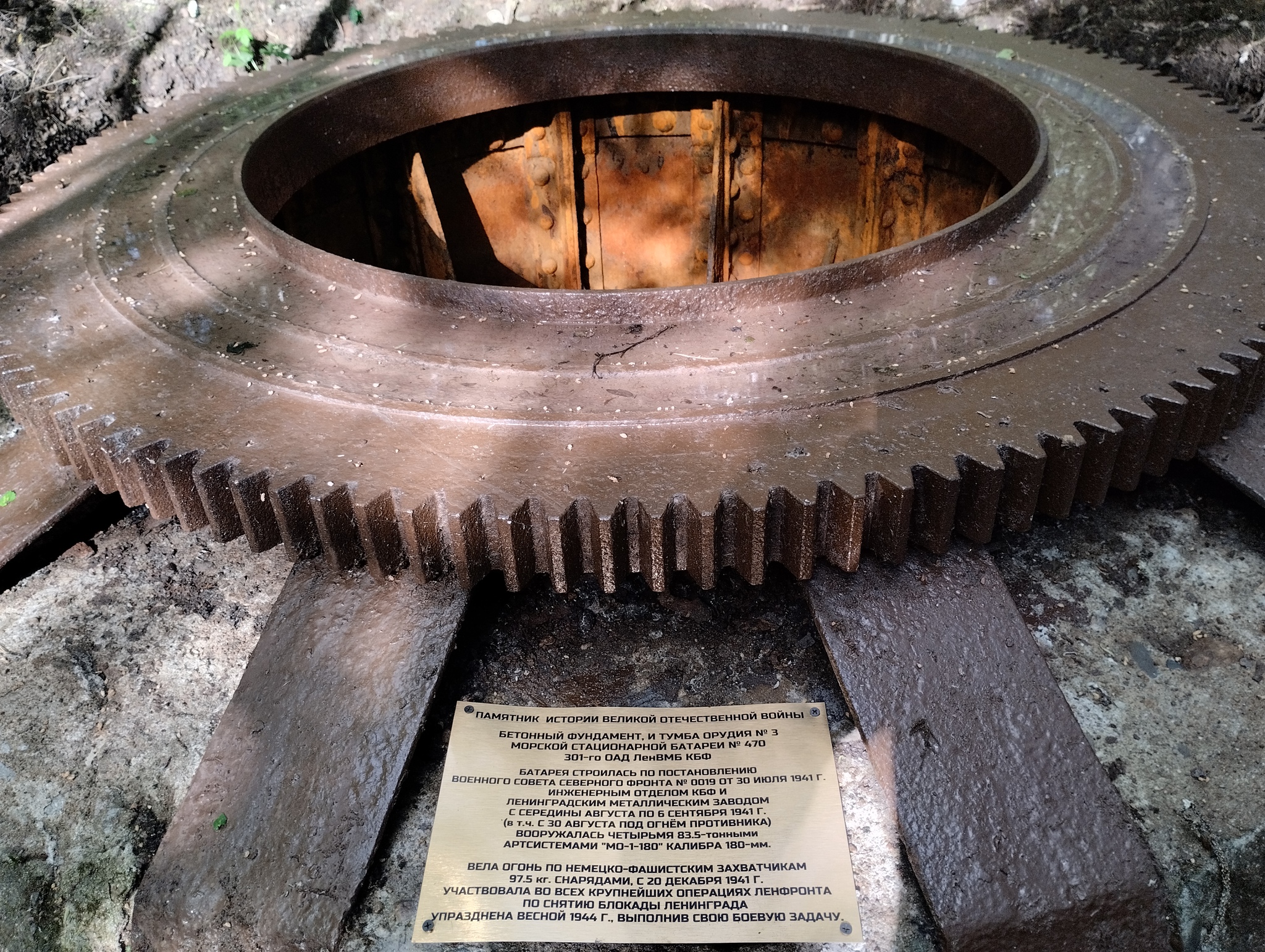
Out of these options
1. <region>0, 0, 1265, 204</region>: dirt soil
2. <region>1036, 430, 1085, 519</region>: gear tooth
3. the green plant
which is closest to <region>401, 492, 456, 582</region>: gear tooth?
<region>1036, 430, 1085, 519</region>: gear tooth

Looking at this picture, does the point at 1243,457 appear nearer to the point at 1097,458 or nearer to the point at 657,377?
the point at 1097,458

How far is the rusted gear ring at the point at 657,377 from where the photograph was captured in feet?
6.45

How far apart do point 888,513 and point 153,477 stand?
62.8 inches

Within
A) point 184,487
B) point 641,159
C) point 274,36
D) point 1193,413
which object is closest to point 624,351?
point 184,487

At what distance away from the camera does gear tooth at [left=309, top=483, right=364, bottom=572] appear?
1981 millimetres

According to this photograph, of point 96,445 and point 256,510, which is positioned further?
point 96,445

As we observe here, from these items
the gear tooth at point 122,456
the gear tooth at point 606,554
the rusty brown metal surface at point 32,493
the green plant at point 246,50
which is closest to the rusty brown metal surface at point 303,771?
the gear tooth at point 606,554

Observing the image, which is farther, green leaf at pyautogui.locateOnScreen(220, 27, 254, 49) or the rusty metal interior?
green leaf at pyautogui.locateOnScreen(220, 27, 254, 49)

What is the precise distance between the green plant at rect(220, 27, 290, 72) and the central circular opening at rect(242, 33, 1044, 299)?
105 cm

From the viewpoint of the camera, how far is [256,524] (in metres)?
2.12

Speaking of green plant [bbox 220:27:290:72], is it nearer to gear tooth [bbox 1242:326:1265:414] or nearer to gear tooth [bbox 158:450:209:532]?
gear tooth [bbox 158:450:209:532]

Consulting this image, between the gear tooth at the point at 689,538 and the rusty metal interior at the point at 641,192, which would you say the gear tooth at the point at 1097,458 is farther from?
the rusty metal interior at the point at 641,192

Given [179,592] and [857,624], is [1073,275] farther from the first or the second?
[179,592]

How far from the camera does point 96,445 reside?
221 cm
